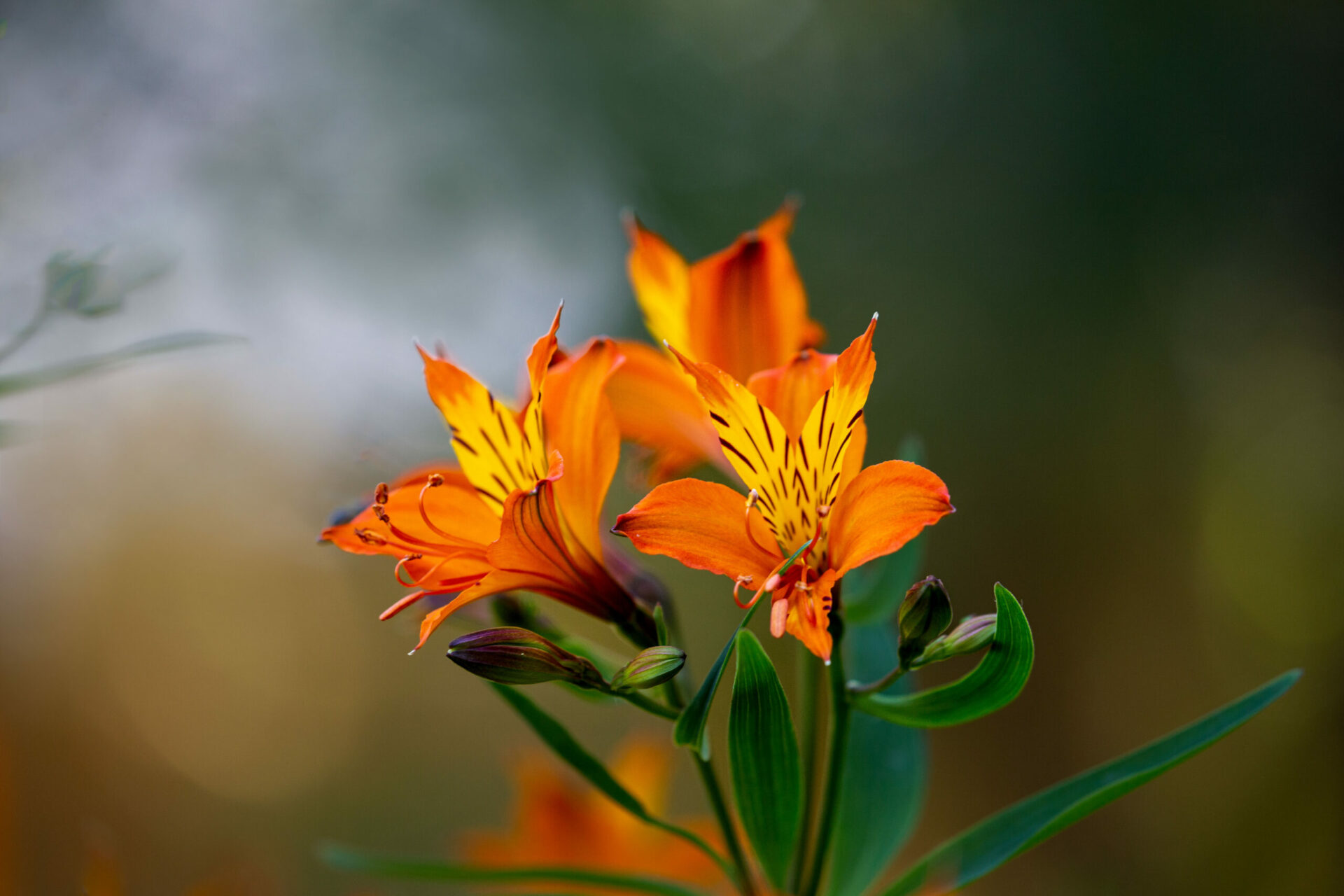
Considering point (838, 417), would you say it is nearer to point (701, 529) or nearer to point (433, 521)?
point (701, 529)

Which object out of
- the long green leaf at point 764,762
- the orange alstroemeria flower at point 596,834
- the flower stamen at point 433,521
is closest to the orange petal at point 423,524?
the flower stamen at point 433,521

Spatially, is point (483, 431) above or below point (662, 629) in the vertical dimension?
above

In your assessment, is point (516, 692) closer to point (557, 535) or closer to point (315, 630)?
point (557, 535)

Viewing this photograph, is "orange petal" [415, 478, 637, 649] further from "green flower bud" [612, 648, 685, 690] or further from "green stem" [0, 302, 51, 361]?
"green stem" [0, 302, 51, 361]

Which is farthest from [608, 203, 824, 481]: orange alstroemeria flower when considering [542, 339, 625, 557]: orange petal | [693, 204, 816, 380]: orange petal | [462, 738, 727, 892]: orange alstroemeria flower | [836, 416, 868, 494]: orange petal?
[462, 738, 727, 892]: orange alstroemeria flower

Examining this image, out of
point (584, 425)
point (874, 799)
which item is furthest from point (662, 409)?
point (874, 799)

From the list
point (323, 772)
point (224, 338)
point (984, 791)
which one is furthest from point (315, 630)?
point (224, 338)
